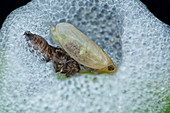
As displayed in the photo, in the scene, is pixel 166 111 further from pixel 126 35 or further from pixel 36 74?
pixel 36 74

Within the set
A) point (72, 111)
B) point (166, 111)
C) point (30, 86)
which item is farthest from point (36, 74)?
point (166, 111)

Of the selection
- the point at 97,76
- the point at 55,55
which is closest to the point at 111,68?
the point at 97,76

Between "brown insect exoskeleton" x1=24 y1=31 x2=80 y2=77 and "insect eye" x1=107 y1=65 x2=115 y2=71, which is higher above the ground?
"brown insect exoskeleton" x1=24 y1=31 x2=80 y2=77

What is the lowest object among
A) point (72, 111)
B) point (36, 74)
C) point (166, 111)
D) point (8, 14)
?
point (166, 111)

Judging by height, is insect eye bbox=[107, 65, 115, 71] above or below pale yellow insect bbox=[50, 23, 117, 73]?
below

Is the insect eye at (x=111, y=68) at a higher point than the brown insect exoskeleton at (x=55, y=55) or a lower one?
lower

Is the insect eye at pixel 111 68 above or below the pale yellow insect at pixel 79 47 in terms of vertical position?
below

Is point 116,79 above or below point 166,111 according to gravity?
above

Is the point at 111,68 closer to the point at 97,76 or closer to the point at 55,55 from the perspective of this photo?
the point at 97,76
